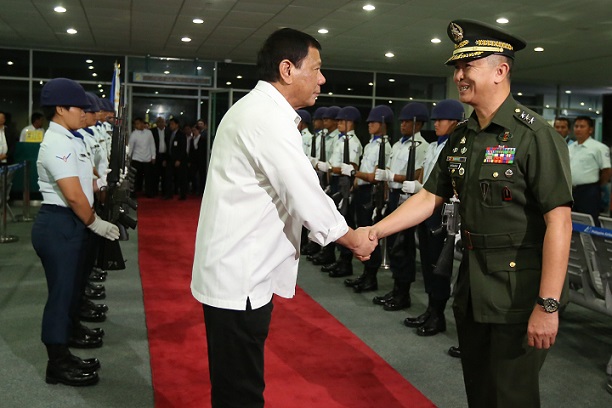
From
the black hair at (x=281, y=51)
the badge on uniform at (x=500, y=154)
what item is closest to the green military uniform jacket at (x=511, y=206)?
the badge on uniform at (x=500, y=154)

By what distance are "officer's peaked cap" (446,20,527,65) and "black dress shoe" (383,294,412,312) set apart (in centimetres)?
336

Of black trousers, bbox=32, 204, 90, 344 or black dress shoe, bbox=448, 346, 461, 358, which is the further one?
black dress shoe, bbox=448, 346, 461, 358

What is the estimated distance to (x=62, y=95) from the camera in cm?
341

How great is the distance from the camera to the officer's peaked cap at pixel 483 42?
207cm

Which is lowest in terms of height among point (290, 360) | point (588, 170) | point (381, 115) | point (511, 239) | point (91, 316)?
point (290, 360)

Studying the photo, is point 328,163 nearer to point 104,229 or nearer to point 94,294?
point 94,294

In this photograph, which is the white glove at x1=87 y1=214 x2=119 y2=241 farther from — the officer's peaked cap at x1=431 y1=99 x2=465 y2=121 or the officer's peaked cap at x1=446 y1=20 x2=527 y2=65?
the officer's peaked cap at x1=431 y1=99 x2=465 y2=121

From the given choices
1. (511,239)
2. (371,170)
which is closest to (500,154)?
(511,239)

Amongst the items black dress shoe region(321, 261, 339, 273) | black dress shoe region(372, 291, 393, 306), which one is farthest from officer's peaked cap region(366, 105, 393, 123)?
black dress shoe region(372, 291, 393, 306)

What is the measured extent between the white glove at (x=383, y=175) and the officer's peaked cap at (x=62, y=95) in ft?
9.92

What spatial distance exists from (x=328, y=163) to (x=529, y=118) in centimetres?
535

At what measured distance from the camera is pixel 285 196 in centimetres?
197

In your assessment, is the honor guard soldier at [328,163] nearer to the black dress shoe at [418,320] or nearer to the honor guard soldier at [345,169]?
the honor guard soldier at [345,169]

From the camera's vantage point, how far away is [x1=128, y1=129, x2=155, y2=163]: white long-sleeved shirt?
13422mm
